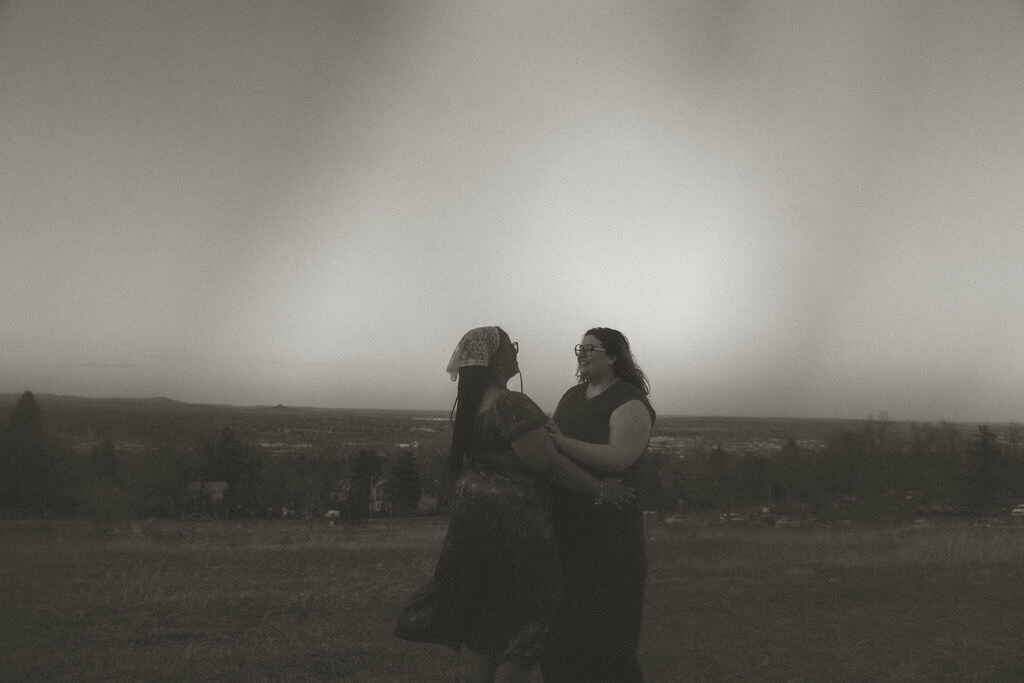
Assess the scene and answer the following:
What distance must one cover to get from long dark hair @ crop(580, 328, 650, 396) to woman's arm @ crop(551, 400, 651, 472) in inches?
5.0

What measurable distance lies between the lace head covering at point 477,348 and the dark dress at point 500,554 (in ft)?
0.58

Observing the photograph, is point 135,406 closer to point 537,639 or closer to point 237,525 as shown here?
point 237,525

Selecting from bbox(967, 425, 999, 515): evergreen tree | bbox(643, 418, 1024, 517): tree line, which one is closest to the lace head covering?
bbox(643, 418, 1024, 517): tree line

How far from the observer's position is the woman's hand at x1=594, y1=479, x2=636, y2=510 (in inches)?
128

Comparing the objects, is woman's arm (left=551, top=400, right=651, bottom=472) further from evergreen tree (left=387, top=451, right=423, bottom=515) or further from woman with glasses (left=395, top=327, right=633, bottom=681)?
evergreen tree (left=387, top=451, right=423, bottom=515)

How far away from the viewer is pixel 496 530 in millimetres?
3109

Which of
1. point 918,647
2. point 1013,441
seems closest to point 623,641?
point 918,647

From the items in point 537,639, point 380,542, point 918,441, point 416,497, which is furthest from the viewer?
point 918,441

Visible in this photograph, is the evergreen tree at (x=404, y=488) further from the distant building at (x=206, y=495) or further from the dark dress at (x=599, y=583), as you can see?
the dark dress at (x=599, y=583)

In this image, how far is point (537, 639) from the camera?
3.11m

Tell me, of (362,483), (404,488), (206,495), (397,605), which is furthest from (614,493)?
(206,495)

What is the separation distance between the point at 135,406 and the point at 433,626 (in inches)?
2572

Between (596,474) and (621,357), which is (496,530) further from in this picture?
(621,357)

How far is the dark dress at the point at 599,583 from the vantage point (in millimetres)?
3385
